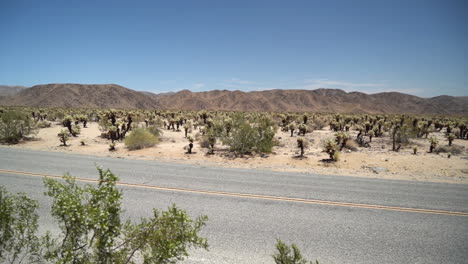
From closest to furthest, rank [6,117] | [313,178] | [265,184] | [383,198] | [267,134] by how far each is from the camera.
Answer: [383,198] → [265,184] → [313,178] → [267,134] → [6,117]

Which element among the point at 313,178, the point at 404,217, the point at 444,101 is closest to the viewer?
the point at 404,217

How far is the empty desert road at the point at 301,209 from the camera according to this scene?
15.0 ft

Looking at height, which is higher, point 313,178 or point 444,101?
point 444,101

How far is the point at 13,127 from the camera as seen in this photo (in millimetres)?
18906

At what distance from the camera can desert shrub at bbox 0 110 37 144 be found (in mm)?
18547

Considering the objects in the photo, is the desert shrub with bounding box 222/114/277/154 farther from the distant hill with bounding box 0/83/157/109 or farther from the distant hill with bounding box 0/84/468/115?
the distant hill with bounding box 0/83/157/109

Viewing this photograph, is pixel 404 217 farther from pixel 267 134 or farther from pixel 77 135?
pixel 77 135

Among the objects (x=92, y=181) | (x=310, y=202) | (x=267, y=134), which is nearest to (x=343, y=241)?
(x=310, y=202)

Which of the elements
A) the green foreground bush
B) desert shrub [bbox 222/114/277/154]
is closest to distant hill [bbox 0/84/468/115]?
desert shrub [bbox 222/114/277/154]

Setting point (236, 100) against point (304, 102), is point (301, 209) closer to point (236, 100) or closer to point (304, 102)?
point (236, 100)

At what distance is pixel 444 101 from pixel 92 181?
6186 inches

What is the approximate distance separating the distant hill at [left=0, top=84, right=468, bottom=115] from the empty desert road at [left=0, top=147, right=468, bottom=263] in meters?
94.0

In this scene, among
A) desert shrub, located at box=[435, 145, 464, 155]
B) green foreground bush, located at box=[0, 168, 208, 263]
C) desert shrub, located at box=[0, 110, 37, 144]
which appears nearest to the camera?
green foreground bush, located at box=[0, 168, 208, 263]

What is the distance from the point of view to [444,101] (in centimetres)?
11881
